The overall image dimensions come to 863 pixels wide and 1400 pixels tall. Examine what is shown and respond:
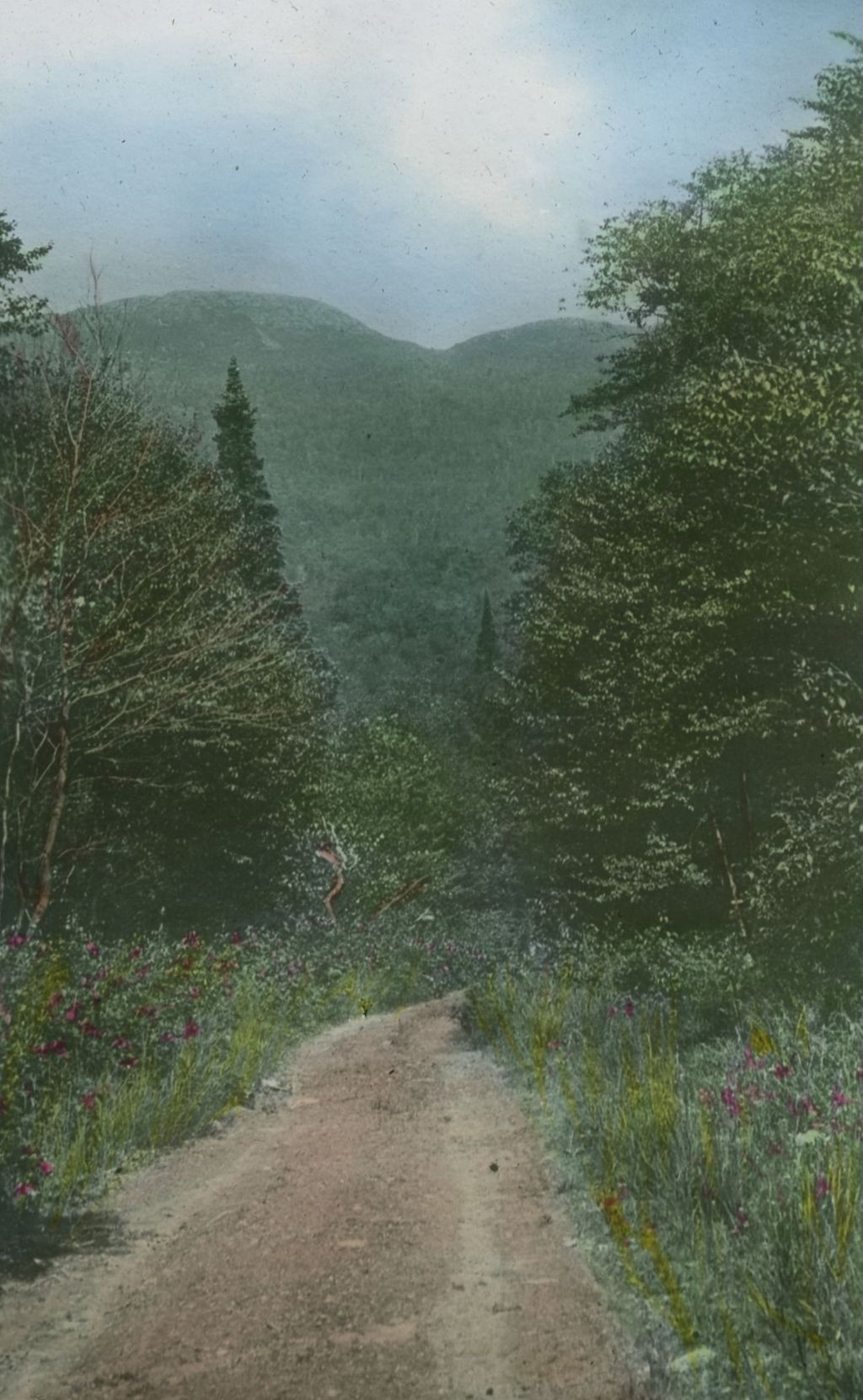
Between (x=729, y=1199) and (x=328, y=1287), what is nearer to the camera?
(x=328, y=1287)

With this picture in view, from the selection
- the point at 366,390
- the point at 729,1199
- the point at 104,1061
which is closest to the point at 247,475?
the point at 366,390

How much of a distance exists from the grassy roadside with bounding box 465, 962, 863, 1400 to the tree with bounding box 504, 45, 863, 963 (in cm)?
393

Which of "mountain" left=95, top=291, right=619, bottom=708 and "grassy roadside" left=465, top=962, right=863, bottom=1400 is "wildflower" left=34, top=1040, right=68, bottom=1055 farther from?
"mountain" left=95, top=291, right=619, bottom=708

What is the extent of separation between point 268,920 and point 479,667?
23.9 m

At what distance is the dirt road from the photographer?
416 cm

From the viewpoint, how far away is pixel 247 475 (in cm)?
2172

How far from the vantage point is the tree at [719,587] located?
37.0 ft

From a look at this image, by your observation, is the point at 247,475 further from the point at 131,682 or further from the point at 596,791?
the point at 131,682

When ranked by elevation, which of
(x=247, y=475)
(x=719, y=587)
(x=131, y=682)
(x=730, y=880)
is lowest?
(x=730, y=880)

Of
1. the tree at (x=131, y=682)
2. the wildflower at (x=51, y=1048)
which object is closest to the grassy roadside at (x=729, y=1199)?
the wildflower at (x=51, y=1048)

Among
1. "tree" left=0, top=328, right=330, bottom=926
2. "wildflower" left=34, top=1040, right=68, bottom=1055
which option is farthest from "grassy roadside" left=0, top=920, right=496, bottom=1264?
"tree" left=0, top=328, right=330, bottom=926

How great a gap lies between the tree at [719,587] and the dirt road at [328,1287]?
228 inches

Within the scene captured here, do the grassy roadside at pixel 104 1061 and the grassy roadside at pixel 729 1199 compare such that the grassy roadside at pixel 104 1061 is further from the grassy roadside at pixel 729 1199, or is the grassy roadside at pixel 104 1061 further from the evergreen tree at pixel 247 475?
the evergreen tree at pixel 247 475

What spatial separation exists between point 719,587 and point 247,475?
10.5 m
